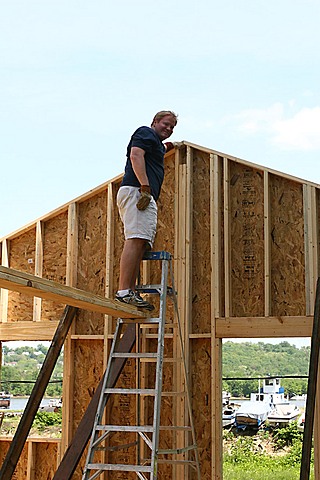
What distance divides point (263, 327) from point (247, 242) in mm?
928

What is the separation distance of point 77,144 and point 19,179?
384 cm

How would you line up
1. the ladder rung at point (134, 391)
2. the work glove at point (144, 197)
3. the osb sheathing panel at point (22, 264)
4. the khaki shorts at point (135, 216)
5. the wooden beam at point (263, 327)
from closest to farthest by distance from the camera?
1. the ladder rung at point (134, 391)
2. the work glove at point (144, 197)
3. the khaki shorts at point (135, 216)
4. the wooden beam at point (263, 327)
5. the osb sheathing panel at point (22, 264)

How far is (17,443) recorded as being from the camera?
6535mm

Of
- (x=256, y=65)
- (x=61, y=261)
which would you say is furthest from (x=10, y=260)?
(x=256, y=65)

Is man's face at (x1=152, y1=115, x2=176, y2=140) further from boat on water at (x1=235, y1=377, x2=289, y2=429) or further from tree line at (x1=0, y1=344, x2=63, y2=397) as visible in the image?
tree line at (x1=0, y1=344, x2=63, y2=397)

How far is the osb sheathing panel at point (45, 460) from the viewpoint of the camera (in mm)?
7859

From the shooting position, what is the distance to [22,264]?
8148 millimetres

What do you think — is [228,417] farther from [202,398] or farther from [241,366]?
[202,398]

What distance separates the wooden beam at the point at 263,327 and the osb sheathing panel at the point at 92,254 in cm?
144

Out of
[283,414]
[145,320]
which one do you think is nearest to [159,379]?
[145,320]

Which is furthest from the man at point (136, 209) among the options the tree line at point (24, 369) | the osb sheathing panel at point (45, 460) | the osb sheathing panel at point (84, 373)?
the tree line at point (24, 369)

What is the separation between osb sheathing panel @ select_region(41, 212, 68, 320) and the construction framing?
0.01 metres

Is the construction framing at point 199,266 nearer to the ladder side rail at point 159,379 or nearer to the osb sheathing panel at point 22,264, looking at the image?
the osb sheathing panel at point 22,264

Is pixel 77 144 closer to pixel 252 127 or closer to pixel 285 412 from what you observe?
pixel 252 127
